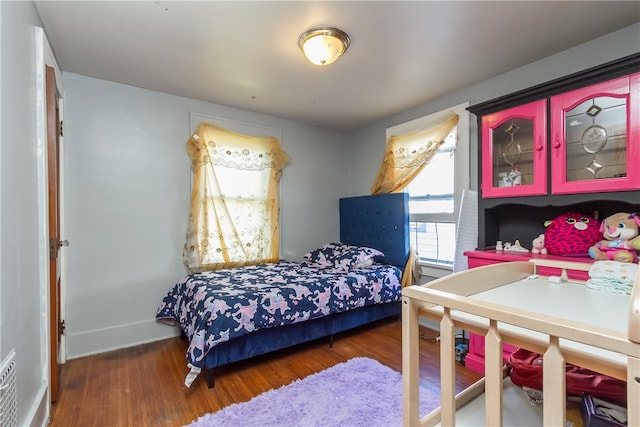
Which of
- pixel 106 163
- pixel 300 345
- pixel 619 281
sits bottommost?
pixel 300 345

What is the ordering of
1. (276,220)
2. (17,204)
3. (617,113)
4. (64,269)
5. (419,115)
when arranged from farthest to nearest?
(276,220) < (419,115) < (64,269) < (617,113) < (17,204)

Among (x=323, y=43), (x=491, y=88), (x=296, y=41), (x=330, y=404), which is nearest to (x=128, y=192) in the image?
(x=296, y=41)

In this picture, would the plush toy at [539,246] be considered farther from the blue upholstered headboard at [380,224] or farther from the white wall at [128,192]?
the blue upholstered headboard at [380,224]

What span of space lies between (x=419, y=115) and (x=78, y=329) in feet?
12.1

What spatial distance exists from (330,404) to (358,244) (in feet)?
6.89

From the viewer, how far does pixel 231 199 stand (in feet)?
10.4

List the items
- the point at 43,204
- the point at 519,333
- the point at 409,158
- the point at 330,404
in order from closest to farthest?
the point at 519,333 < the point at 43,204 < the point at 330,404 < the point at 409,158

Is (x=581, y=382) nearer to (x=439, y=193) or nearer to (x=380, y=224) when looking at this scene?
(x=439, y=193)

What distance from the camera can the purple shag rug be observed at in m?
1.64

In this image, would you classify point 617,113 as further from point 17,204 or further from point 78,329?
point 78,329

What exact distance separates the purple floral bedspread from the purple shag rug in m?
0.41

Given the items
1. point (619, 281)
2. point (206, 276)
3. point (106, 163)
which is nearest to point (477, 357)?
point (619, 281)

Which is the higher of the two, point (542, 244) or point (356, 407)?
point (542, 244)

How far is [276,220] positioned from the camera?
3.41 m
